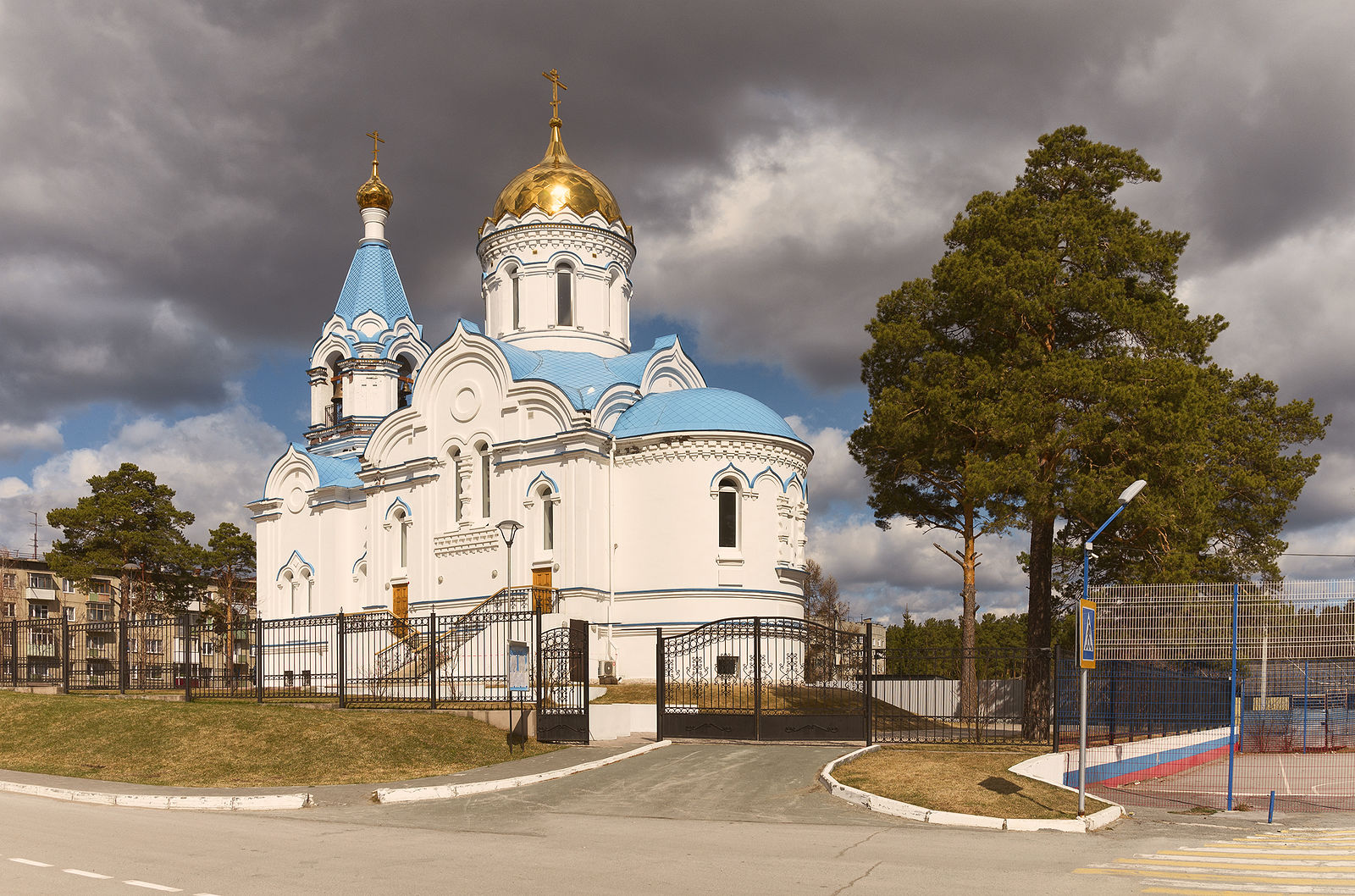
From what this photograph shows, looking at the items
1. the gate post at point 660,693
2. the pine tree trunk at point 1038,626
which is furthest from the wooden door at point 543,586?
the pine tree trunk at point 1038,626

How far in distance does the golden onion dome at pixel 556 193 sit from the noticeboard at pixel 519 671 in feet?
72.2

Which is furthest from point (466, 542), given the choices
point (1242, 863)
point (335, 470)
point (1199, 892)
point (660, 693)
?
point (1199, 892)

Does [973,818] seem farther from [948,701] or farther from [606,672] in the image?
[606,672]

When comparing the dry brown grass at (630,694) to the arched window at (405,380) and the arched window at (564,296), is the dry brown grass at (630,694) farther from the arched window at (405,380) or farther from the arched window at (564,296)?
the arched window at (405,380)

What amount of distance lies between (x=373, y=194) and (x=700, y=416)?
2105 centimetres

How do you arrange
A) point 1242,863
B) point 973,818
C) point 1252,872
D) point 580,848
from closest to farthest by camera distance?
1. point 1252,872
2. point 1242,863
3. point 580,848
4. point 973,818

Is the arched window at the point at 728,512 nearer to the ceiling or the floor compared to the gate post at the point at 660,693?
nearer to the ceiling

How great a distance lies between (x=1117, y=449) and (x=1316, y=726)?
8270 millimetres

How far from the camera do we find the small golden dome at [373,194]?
44.4 m

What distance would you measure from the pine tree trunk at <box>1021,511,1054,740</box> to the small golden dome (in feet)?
103

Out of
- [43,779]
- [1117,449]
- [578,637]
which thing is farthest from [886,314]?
[43,779]

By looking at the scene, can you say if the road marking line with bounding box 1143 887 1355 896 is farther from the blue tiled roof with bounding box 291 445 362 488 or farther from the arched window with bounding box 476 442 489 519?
the blue tiled roof with bounding box 291 445 362 488

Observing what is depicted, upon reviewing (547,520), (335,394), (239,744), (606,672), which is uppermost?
(335,394)

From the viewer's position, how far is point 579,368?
114ft
